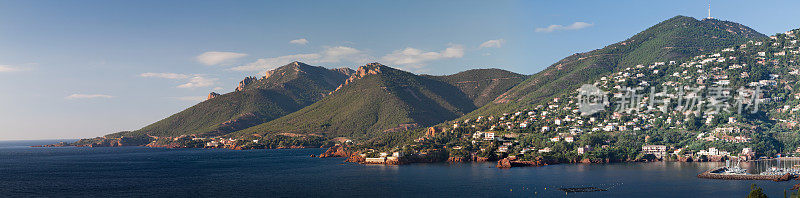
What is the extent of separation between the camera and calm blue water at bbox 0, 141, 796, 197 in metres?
79.4

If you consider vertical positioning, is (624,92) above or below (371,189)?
above

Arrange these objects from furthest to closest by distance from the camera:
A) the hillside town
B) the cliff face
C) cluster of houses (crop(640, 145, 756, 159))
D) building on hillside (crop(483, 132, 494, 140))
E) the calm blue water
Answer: the cliff face
building on hillside (crop(483, 132, 494, 140))
the hillside town
cluster of houses (crop(640, 145, 756, 159))
the calm blue water

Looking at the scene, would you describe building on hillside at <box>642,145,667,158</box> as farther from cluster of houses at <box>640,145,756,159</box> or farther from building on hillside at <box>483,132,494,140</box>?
building on hillside at <box>483,132,494,140</box>

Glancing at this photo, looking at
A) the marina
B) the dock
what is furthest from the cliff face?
the marina

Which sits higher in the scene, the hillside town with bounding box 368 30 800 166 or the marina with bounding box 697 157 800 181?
the hillside town with bounding box 368 30 800 166

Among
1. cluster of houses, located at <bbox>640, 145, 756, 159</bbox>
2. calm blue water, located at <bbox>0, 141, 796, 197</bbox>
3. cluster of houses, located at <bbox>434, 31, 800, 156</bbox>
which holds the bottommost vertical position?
calm blue water, located at <bbox>0, 141, 796, 197</bbox>

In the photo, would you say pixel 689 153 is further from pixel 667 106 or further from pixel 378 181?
pixel 378 181

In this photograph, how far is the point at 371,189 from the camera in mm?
82812

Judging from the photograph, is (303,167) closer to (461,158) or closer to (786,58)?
(461,158)

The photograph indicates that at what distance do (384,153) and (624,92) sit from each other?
78.9 meters

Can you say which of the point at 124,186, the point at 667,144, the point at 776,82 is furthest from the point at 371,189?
the point at 776,82

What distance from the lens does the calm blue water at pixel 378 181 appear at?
7944cm

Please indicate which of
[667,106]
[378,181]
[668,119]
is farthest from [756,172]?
[378,181]

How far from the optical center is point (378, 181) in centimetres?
9275
